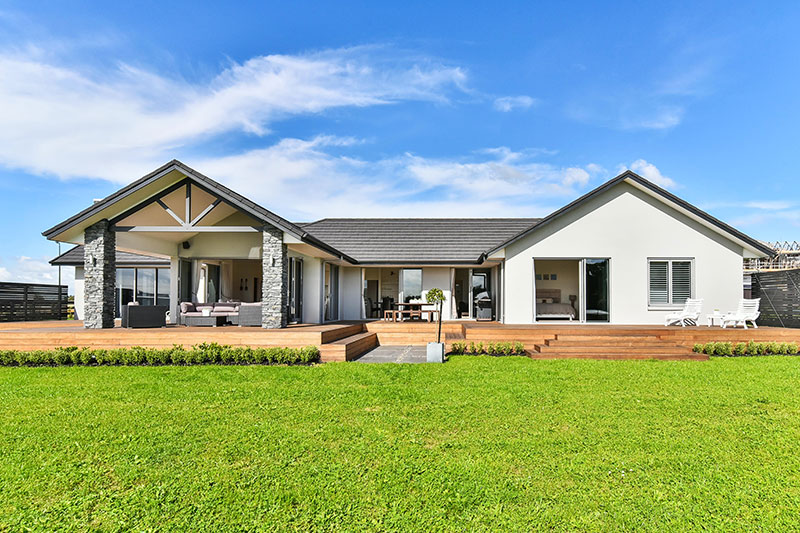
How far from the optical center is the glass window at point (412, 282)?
20.3 m

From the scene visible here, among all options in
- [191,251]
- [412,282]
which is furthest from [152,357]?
[412,282]

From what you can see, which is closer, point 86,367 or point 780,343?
point 86,367

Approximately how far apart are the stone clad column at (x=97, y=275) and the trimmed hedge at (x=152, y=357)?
2.33 m

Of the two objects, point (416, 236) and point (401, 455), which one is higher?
→ point (416, 236)

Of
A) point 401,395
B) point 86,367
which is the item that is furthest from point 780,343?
point 86,367

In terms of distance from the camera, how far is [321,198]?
83.4 ft

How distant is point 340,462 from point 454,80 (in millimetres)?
13678

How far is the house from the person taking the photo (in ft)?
42.7

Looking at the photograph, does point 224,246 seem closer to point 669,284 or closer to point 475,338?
point 475,338

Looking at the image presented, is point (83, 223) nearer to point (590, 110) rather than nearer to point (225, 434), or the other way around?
point (225, 434)

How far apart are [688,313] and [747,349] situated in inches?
93.7

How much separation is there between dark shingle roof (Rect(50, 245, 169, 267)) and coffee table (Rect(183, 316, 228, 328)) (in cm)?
582

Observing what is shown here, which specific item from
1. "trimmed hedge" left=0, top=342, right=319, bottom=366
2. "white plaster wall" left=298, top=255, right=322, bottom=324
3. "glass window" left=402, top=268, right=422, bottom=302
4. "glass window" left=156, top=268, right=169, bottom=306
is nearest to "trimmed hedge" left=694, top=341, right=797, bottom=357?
"trimmed hedge" left=0, top=342, right=319, bottom=366

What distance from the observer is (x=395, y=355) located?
12.6m
